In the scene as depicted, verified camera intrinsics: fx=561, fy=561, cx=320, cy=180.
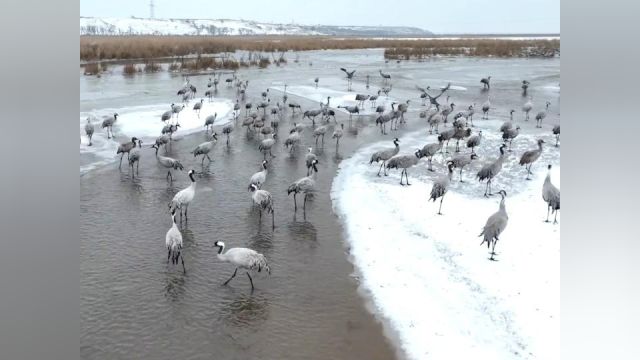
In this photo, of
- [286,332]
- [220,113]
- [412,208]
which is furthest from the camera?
[220,113]

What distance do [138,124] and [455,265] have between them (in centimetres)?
1652

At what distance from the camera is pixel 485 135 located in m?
22.6

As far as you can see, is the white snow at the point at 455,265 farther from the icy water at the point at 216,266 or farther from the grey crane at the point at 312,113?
the grey crane at the point at 312,113

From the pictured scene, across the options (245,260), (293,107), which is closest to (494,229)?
(245,260)

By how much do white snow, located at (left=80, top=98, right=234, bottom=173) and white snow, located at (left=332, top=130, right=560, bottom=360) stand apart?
847 centimetres

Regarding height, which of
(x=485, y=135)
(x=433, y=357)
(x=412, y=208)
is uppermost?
(x=485, y=135)

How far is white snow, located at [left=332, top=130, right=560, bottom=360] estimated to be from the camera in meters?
8.06

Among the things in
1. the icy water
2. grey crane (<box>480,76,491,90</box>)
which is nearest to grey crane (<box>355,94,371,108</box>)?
the icy water
